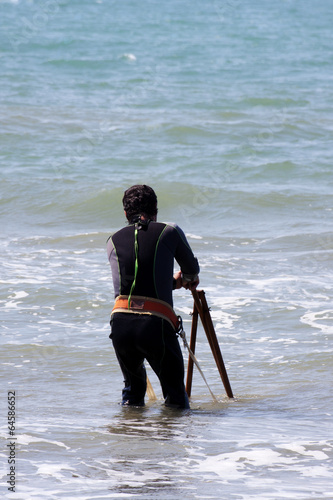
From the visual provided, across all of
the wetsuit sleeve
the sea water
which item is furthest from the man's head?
the sea water

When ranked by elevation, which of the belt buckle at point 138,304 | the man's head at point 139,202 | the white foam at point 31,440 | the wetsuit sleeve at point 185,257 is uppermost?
the man's head at point 139,202

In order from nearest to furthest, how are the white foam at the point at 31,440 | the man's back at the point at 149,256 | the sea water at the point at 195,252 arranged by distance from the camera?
the sea water at the point at 195,252
the white foam at the point at 31,440
the man's back at the point at 149,256

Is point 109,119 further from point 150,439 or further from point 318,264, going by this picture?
point 150,439

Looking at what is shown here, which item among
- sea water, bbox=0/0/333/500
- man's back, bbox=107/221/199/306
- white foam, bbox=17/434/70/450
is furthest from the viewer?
man's back, bbox=107/221/199/306

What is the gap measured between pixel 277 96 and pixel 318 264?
16.0 metres

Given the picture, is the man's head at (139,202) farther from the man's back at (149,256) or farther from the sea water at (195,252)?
the sea water at (195,252)

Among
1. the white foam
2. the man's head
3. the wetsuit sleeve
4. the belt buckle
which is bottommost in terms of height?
the white foam

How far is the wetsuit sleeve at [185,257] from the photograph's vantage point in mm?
4730

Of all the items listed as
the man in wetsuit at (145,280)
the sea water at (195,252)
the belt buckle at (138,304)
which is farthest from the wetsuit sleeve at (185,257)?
the sea water at (195,252)

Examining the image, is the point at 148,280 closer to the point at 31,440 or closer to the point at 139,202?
the point at 139,202

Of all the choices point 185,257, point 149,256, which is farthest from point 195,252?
point 149,256

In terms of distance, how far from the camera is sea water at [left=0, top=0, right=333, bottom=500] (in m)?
4.32

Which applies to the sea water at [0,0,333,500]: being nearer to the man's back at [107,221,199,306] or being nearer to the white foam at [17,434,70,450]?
the white foam at [17,434,70,450]

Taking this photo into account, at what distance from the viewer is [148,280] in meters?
4.71
